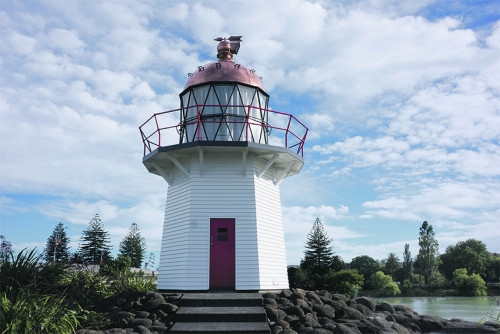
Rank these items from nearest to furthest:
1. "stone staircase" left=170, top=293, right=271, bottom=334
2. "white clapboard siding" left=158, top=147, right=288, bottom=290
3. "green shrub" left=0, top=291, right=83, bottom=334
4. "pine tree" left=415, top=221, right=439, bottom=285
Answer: "green shrub" left=0, top=291, right=83, bottom=334, "stone staircase" left=170, top=293, right=271, bottom=334, "white clapboard siding" left=158, top=147, right=288, bottom=290, "pine tree" left=415, top=221, right=439, bottom=285

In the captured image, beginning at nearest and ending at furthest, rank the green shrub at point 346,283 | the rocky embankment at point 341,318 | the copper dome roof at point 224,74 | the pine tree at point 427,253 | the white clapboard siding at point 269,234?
1. the rocky embankment at point 341,318
2. the white clapboard siding at point 269,234
3. the copper dome roof at point 224,74
4. the green shrub at point 346,283
5. the pine tree at point 427,253

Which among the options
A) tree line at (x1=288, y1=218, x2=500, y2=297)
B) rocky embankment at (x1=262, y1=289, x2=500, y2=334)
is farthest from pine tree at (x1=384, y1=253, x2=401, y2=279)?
rocky embankment at (x1=262, y1=289, x2=500, y2=334)

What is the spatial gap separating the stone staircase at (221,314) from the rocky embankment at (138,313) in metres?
0.27

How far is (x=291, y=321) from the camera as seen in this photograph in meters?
9.37

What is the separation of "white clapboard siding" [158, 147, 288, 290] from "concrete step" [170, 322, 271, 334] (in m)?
2.37

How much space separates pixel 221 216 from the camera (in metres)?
11.9

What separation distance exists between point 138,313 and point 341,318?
190 inches

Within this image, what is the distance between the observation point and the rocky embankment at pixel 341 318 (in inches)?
357

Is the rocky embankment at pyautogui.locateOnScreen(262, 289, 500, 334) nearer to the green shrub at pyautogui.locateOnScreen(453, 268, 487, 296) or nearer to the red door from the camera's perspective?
A: the red door

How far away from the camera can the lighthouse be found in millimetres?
11641

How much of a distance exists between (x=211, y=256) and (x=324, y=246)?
82.2 ft

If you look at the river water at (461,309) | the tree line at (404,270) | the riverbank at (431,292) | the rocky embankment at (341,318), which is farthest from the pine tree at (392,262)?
the rocky embankment at (341,318)

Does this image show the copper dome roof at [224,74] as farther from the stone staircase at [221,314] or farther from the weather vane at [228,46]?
the stone staircase at [221,314]

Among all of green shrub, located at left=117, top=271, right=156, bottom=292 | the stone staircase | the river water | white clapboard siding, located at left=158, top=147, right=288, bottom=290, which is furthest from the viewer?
the river water
